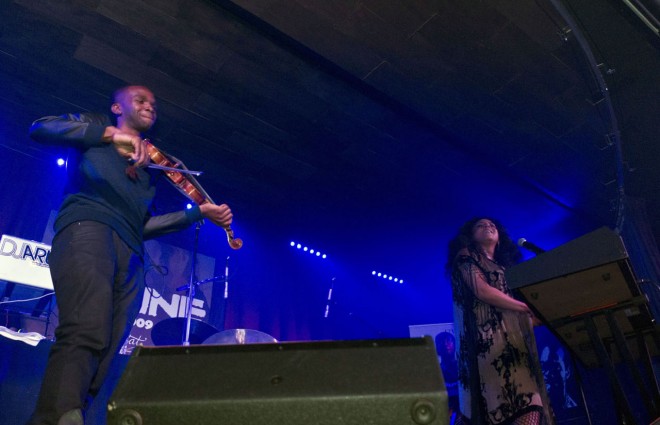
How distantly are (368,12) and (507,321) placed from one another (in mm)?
2295

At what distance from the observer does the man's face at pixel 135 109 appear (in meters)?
2.46

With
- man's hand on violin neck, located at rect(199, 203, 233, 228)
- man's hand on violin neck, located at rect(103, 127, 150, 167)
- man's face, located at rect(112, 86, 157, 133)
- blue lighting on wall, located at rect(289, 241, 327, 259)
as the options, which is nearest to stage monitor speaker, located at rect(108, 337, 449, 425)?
man's hand on violin neck, located at rect(103, 127, 150, 167)

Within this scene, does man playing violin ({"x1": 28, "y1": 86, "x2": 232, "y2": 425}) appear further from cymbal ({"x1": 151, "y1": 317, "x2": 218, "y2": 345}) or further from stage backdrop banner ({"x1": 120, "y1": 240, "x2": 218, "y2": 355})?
stage backdrop banner ({"x1": 120, "y1": 240, "x2": 218, "y2": 355})

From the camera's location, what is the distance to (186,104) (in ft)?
13.6

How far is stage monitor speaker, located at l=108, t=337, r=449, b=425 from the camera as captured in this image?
762 mm

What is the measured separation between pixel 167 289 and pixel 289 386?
185 inches

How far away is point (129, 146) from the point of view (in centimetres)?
196

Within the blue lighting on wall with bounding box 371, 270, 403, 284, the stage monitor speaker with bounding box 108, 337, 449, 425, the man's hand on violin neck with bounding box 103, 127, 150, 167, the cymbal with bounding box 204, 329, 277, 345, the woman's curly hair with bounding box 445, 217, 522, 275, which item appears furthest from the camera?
the blue lighting on wall with bounding box 371, 270, 403, 284

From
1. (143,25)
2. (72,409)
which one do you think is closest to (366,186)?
(143,25)

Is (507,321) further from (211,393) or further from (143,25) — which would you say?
(143,25)

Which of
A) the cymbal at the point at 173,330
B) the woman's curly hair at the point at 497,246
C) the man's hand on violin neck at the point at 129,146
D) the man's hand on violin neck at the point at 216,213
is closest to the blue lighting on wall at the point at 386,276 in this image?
the woman's curly hair at the point at 497,246

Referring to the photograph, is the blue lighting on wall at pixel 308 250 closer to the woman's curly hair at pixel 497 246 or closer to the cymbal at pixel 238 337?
the woman's curly hair at pixel 497 246

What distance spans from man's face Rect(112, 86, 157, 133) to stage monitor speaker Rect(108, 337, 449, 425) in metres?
1.84

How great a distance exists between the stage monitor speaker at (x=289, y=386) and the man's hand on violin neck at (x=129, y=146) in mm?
1167
